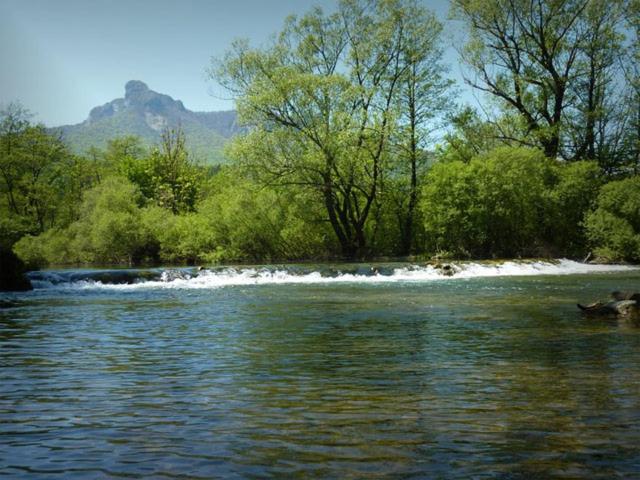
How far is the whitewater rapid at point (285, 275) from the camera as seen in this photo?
2822cm

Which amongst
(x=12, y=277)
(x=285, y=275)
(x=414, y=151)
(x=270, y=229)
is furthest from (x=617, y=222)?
(x=12, y=277)

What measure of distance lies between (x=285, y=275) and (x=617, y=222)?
1990 centimetres

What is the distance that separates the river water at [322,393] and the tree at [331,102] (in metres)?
25.4

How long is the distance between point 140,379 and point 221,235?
3883 cm

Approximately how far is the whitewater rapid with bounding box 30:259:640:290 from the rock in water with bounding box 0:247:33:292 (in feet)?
3.25

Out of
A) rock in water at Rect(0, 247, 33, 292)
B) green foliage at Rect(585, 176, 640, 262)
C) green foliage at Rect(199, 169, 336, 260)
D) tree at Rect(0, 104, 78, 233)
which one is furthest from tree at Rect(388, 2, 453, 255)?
tree at Rect(0, 104, 78, 233)

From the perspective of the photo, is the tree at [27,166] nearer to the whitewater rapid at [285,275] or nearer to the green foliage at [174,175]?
the green foliage at [174,175]

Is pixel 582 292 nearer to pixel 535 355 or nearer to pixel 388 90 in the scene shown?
pixel 535 355

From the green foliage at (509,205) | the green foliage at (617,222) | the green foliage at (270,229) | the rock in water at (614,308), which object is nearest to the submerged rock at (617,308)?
the rock in water at (614,308)

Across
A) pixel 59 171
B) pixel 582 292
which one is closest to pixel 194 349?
pixel 582 292

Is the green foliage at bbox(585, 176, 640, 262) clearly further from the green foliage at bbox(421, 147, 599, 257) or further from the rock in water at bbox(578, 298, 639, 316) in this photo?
the rock in water at bbox(578, 298, 639, 316)

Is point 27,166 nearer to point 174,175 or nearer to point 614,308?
point 174,175

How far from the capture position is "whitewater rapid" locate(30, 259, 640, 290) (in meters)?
28.2

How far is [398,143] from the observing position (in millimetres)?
43469
